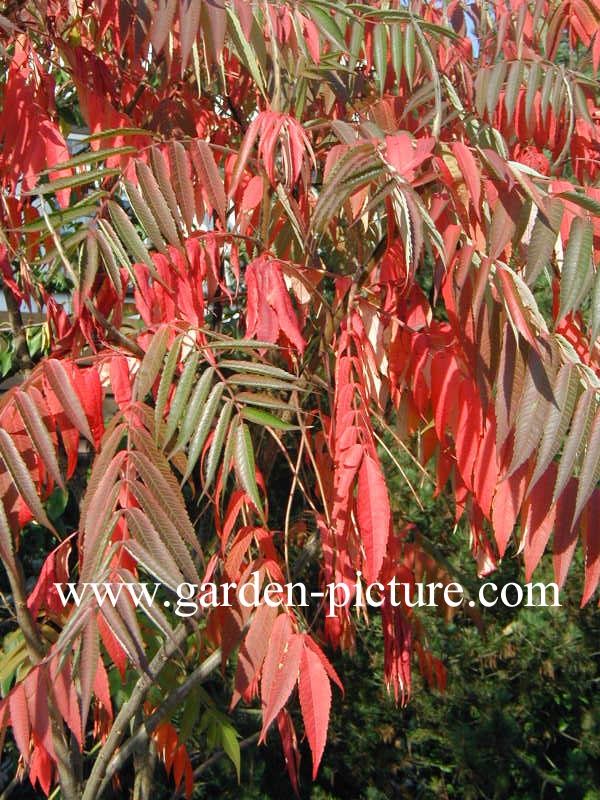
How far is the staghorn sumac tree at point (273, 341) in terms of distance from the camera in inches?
38.3

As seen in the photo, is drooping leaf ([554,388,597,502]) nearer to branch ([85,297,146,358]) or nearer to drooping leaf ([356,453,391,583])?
drooping leaf ([356,453,391,583])

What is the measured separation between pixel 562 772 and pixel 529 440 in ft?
7.53

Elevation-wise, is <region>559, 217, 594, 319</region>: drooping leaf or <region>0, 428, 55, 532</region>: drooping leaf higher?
<region>559, 217, 594, 319</region>: drooping leaf

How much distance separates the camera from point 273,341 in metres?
1.21

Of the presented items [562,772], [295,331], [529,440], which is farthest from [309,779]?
[529,440]

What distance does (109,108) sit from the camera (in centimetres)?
153

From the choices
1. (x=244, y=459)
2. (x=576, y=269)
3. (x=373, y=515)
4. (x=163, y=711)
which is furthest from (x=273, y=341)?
(x=163, y=711)

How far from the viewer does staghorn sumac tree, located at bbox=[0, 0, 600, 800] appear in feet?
3.19

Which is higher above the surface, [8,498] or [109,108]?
[109,108]

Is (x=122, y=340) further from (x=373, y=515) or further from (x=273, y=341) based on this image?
(x=373, y=515)

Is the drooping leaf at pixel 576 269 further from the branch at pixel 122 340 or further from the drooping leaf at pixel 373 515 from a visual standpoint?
the branch at pixel 122 340

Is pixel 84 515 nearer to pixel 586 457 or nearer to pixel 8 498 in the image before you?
pixel 8 498

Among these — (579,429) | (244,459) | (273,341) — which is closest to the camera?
(579,429)

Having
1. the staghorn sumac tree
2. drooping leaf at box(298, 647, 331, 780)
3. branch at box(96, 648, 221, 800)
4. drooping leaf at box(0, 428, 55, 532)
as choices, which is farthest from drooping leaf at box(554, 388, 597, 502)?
branch at box(96, 648, 221, 800)
